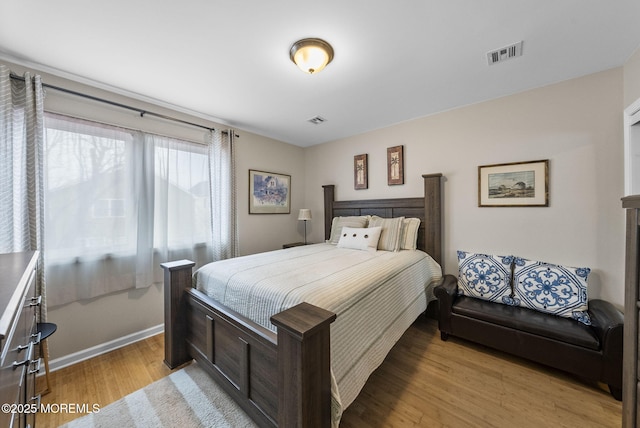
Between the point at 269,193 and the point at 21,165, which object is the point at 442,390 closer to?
the point at 269,193

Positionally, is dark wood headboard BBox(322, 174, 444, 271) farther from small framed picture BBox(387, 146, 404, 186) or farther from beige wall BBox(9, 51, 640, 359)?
small framed picture BBox(387, 146, 404, 186)

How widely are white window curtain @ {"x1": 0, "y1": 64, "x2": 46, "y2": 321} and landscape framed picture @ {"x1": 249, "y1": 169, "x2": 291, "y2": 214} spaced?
2086 mm

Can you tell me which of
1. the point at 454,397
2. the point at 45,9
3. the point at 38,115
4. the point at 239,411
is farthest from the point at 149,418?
the point at 45,9

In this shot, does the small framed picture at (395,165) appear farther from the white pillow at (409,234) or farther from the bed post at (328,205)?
the bed post at (328,205)

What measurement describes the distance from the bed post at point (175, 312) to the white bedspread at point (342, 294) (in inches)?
5.3

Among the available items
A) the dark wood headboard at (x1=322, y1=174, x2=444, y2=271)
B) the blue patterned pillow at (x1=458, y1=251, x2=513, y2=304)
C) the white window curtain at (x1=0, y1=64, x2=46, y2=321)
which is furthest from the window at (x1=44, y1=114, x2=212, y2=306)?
the blue patterned pillow at (x1=458, y1=251, x2=513, y2=304)

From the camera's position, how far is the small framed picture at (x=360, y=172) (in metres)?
3.61

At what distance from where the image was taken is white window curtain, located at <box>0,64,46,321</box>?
1.76 m

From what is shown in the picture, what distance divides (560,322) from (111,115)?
4.45 meters

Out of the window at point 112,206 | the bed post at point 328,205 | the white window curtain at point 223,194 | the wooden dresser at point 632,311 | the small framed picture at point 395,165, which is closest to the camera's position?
the wooden dresser at point 632,311

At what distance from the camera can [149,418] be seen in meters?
1.49

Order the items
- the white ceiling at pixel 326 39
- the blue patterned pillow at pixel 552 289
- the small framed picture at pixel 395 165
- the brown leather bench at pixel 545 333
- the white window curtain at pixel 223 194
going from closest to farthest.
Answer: the white ceiling at pixel 326 39, the brown leather bench at pixel 545 333, the blue patterned pillow at pixel 552 289, the white window curtain at pixel 223 194, the small framed picture at pixel 395 165

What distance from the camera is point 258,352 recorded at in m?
1.33

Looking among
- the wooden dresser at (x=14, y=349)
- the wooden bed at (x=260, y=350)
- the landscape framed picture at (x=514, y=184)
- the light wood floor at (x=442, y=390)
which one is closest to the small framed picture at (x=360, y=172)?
the wooden bed at (x=260, y=350)
